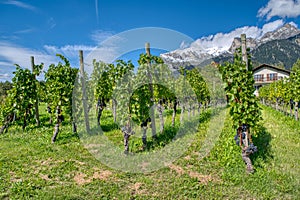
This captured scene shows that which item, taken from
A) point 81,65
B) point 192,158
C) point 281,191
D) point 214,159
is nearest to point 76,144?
point 81,65

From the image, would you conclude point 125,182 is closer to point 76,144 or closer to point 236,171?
point 236,171

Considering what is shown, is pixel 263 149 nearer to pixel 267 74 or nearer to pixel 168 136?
pixel 168 136

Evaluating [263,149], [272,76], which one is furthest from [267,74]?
[263,149]

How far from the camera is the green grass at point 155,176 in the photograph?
18.1ft

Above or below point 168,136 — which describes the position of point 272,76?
above

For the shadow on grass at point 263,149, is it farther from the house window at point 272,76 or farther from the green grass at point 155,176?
the house window at point 272,76

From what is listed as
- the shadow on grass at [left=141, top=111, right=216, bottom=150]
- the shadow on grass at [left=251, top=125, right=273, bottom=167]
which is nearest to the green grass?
the shadow on grass at [left=251, top=125, right=273, bottom=167]

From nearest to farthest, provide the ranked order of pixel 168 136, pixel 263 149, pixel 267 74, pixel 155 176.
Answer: pixel 155 176
pixel 263 149
pixel 168 136
pixel 267 74

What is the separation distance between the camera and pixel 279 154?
807 centimetres

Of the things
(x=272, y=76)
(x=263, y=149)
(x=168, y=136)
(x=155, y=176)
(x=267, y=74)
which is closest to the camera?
(x=155, y=176)

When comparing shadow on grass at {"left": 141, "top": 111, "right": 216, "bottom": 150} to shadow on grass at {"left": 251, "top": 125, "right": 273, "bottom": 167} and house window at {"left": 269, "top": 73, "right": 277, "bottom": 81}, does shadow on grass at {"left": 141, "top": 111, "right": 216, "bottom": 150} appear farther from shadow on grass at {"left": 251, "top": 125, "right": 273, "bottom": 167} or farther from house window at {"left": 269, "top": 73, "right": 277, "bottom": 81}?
house window at {"left": 269, "top": 73, "right": 277, "bottom": 81}

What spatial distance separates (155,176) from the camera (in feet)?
21.8

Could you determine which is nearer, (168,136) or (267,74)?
(168,136)

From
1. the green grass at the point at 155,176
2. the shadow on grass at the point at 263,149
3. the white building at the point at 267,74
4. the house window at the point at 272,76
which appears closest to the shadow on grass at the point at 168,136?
the green grass at the point at 155,176
